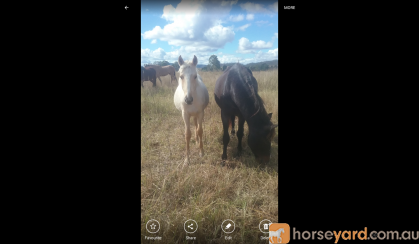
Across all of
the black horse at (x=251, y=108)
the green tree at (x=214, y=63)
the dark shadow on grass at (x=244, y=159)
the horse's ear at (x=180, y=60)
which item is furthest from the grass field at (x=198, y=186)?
the green tree at (x=214, y=63)

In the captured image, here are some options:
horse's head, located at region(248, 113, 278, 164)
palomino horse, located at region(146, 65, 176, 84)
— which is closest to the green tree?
palomino horse, located at region(146, 65, 176, 84)

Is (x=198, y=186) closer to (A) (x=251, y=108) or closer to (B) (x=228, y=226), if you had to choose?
(B) (x=228, y=226)

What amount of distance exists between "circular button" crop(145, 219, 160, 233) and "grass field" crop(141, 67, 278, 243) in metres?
0.03

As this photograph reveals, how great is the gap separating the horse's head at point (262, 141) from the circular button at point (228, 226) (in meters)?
1.00

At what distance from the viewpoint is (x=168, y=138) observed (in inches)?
89.4

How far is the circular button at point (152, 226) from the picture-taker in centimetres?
147

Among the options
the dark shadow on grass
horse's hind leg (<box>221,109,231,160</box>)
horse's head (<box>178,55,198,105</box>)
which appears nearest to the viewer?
horse's head (<box>178,55,198,105</box>)

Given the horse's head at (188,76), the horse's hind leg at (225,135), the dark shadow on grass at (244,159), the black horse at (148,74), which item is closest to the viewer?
the black horse at (148,74)

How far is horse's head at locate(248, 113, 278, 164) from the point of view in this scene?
2164 mm

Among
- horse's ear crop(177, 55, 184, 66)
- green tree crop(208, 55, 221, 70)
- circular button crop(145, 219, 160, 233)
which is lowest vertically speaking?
circular button crop(145, 219, 160, 233)

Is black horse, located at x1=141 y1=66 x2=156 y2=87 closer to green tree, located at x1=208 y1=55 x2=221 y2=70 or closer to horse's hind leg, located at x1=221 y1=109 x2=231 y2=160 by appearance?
green tree, located at x1=208 y1=55 x2=221 y2=70

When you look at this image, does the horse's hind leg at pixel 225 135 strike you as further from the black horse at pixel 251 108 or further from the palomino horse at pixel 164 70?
the palomino horse at pixel 164 70

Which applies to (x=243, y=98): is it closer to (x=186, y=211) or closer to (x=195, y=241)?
(x=186, y=211)
